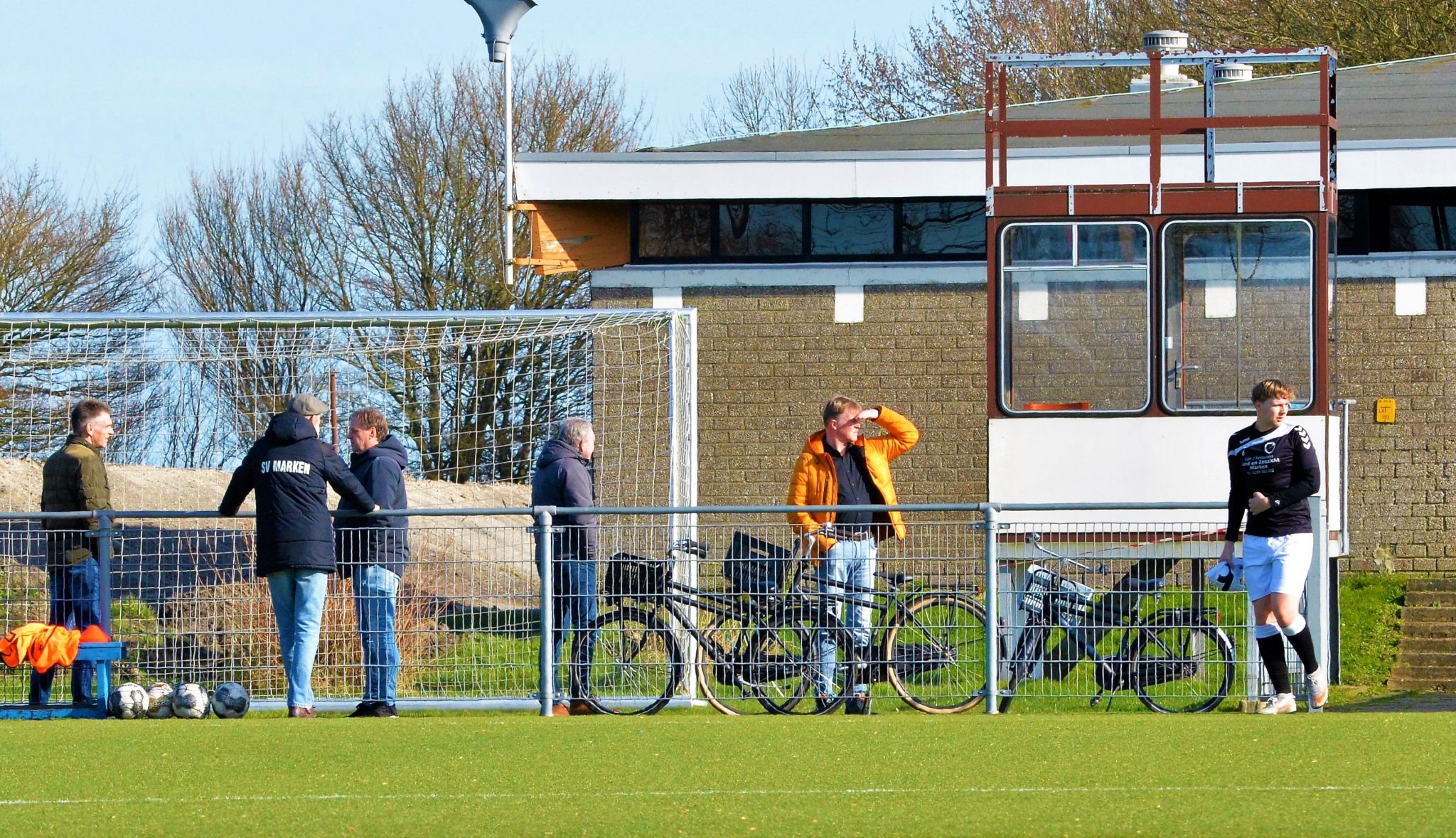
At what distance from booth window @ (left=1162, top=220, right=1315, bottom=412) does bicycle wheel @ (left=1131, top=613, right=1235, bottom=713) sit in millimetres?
2659

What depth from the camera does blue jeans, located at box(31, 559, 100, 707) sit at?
10.6m

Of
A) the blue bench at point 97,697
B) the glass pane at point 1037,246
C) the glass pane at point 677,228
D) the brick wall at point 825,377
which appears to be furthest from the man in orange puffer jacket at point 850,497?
the glass pane at point 677,228

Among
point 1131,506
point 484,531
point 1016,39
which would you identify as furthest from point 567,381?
point 1016,39

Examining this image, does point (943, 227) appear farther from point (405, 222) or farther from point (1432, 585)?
point (405, 222)

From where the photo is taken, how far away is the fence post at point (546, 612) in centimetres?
1035

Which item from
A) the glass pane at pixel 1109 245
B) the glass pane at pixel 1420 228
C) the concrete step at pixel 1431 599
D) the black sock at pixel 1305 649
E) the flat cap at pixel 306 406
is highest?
the glass pane at pixel 1420 228

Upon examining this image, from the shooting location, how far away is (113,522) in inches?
426

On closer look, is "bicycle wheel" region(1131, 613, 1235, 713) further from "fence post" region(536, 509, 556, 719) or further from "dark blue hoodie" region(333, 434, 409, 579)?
"dark blue hoodie" region(333, 434, 409, 579)

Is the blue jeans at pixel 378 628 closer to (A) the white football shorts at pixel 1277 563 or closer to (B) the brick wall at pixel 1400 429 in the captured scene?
(A) the white football shorts at pixel 1277 563

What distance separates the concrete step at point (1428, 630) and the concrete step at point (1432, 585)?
28.6 inches

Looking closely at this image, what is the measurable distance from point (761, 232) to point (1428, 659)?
21.0 feet

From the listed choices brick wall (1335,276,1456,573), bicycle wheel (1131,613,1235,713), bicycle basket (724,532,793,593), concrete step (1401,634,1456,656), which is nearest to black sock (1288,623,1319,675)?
bicycle wheel (1131,613,1235,713)

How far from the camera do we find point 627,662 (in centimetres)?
1047

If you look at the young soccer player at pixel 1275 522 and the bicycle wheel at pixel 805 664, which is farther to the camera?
the bicycle wheel at pixel 805 664
